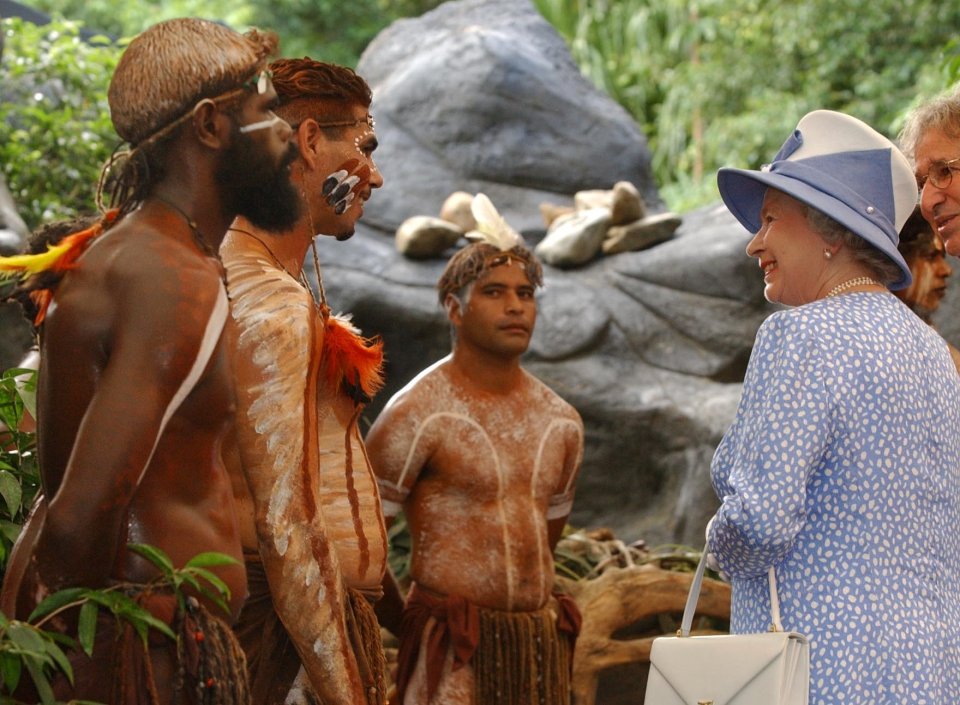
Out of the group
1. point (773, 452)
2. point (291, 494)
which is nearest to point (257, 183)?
point (291, 494)

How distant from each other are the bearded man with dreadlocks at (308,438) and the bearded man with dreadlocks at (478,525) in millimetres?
1106

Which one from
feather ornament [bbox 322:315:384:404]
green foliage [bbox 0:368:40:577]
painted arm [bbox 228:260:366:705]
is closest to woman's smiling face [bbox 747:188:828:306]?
feather ornament [bbox 322:315:384:404]

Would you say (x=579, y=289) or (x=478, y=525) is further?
(x=579, y=289)

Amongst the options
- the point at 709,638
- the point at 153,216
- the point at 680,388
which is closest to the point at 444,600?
the point at 709,638

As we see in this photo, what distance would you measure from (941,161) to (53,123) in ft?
13.8

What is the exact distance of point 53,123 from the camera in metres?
5.92

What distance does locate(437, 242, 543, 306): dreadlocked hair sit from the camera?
4.12 meters

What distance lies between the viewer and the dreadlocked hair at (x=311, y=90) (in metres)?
2.73

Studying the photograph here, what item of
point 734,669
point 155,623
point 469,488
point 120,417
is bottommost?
point 469,488

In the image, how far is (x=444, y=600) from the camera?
3.79 m

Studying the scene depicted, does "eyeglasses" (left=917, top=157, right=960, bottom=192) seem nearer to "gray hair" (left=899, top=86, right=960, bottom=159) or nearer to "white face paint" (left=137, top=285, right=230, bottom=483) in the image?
"gray hair" (left=899, top=86, right=960, bottom=159)

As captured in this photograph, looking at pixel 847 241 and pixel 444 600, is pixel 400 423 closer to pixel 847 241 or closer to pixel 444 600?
pixel 444 600

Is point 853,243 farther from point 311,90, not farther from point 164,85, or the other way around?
point 164,85

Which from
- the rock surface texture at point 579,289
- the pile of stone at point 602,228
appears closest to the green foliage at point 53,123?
the rock surface texture at point 579,289
